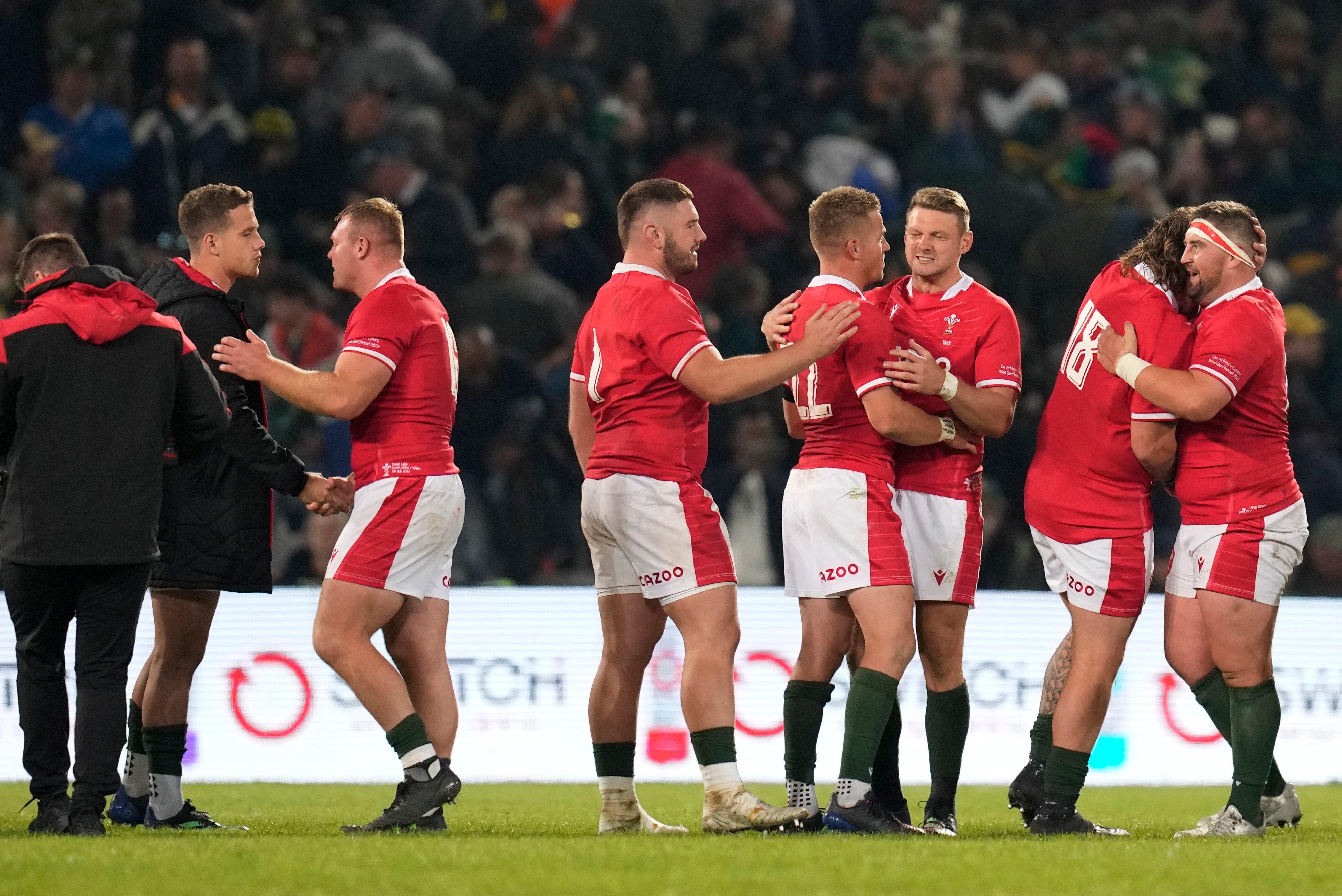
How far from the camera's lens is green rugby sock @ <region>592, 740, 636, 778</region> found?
5.93 meters

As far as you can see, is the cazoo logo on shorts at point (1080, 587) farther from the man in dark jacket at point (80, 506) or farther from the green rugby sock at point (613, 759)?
the man in dark jacket at point (80, 506)

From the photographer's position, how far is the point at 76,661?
18.3 ft

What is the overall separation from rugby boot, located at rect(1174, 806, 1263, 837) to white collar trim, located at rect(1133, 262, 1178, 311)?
1888mm

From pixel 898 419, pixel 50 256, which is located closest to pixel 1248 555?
pixel 898 419

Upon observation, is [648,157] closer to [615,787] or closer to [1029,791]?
[1029,791]

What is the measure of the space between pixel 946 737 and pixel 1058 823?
50cm

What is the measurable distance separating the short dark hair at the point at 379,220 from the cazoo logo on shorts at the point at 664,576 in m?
1.59

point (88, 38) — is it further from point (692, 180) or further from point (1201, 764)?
point (1201, 764)

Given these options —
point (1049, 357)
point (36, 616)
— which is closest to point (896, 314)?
point (36, 616)

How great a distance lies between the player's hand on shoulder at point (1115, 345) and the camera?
19.6ft

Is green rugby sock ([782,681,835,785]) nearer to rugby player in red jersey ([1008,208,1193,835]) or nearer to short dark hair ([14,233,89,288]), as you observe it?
rugby player in red jersey ([1008,208,1193,835])

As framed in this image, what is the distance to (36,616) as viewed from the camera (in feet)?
18.6

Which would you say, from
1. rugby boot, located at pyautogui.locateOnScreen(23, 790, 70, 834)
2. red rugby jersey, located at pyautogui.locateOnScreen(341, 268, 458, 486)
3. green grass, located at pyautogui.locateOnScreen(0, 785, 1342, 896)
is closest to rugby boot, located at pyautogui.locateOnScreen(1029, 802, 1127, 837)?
green grass, located at pyautogui.locateOnScreen(0, 785, 1342, 896)

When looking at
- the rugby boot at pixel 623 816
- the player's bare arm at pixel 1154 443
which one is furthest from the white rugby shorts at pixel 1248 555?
the rugby boot at pixel 623 816
